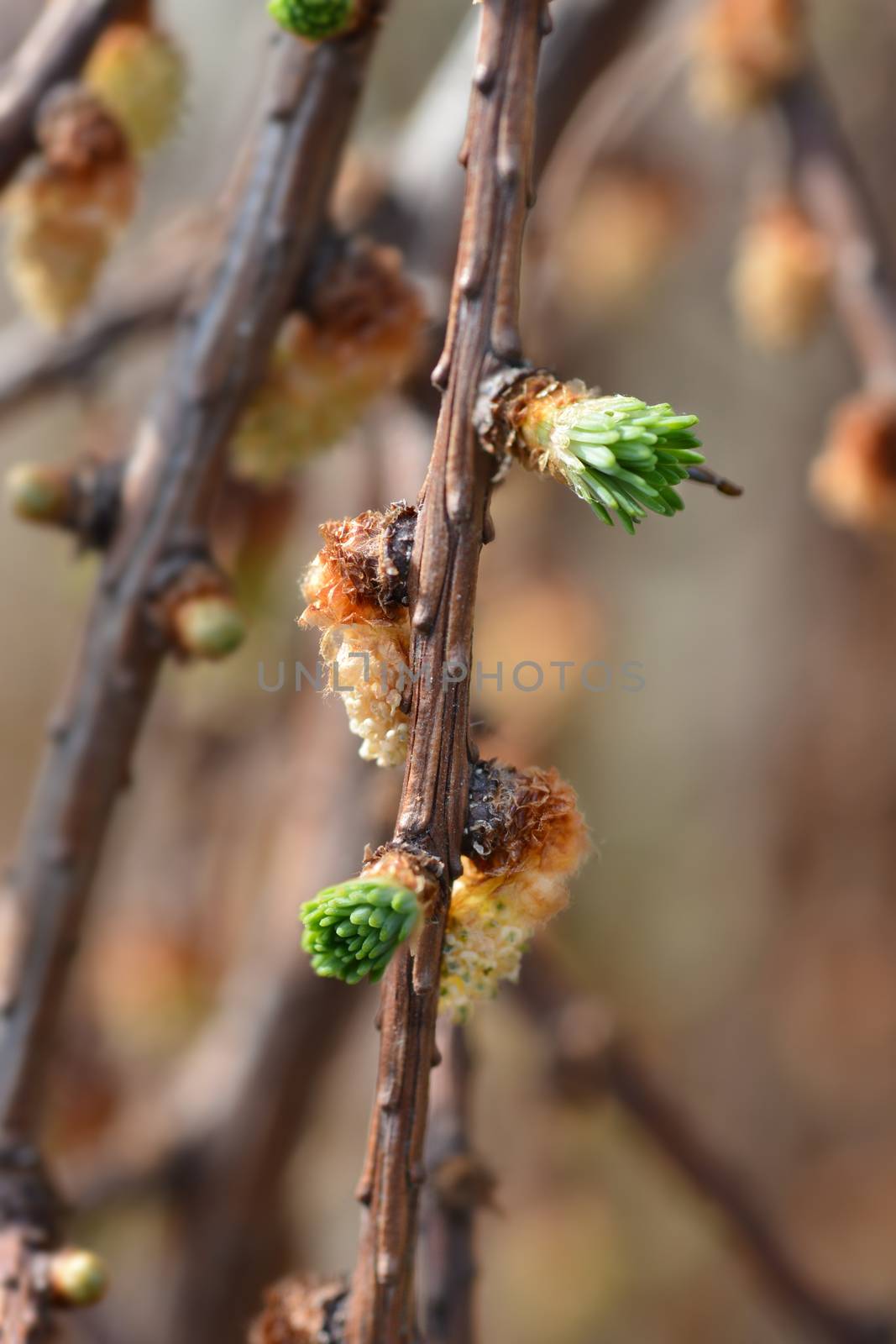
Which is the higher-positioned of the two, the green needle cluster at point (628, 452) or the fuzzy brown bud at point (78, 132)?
the fuzzy brown bud at point (78, 132)

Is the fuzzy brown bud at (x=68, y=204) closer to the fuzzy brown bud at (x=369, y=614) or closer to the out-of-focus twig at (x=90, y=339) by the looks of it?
the out-of-focus twig at (x=90, y=339)

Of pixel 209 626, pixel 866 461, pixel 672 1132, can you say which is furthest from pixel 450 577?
pixel 672 1132

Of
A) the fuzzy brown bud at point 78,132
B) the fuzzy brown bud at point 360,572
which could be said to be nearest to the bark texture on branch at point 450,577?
the fuzzy brown bud at point 360,572

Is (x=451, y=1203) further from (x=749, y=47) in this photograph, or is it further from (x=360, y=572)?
(x=749, y=47)

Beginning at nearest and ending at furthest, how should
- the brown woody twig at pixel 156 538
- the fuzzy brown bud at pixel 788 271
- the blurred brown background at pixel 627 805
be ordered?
the brown woody twig at pixel 156 538 → the fuzzy brown bud at pixel 788 271 → the blurred brown background at pixel 627 805

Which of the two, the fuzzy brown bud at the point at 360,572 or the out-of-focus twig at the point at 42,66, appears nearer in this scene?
the fuzzy brown bud at the point at 360,572

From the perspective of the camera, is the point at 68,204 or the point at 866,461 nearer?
the point at 68,204

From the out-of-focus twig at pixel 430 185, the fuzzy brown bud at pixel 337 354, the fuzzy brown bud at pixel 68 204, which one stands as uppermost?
the out-of-focus twig at pixel 430 185
